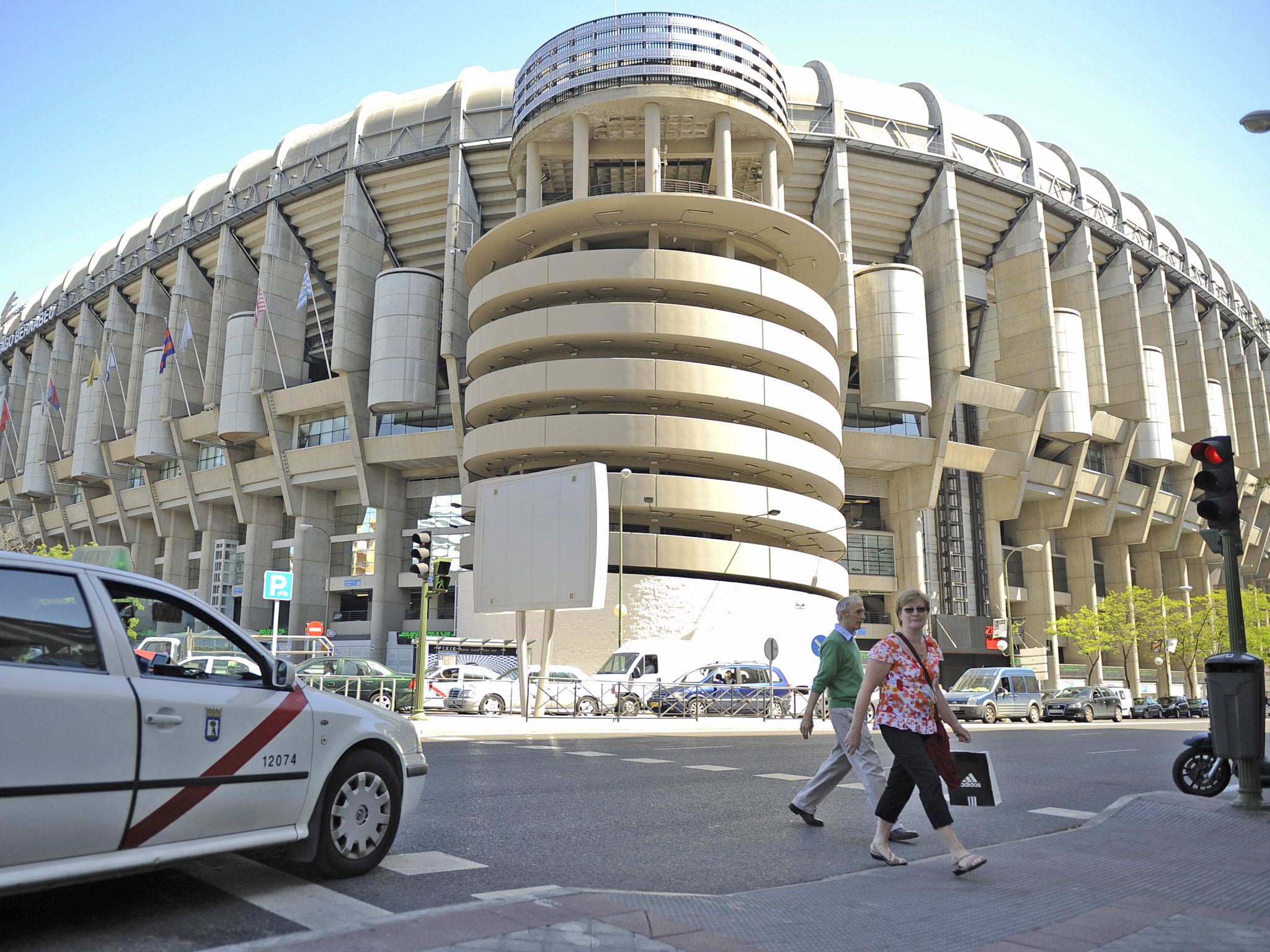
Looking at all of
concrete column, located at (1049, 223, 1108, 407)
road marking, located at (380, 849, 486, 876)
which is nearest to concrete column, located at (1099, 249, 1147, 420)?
concrete column, located at (1049, 223, 1108, 407)

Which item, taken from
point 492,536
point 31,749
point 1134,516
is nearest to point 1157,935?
point 31,749

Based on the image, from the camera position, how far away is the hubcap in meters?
5.38

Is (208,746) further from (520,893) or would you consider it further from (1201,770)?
(1201,770)

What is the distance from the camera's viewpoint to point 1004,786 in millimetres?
10938

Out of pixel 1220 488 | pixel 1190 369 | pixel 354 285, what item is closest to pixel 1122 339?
pixel 1190 369

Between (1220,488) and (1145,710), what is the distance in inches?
1597

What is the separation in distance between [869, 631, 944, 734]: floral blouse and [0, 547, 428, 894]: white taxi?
3.02 m

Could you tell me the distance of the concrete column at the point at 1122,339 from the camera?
201 ft

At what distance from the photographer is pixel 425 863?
593 centimetres

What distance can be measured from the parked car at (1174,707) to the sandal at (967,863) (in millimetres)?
45288

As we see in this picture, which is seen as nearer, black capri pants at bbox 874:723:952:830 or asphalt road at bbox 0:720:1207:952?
asphalt road at bbox 0:720:1207:952

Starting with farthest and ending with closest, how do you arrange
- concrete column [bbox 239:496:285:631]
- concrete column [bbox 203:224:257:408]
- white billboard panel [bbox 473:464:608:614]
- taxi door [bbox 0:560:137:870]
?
concrete column [bbox 203:224:257:408], concrete column [bbox 239:496:285:631], white billboard panel [bbox 473:464:608:614], taxi door [bbox 0:560:137:870]

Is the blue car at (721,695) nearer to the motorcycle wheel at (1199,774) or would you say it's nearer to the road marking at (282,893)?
the motorcycle wheel at (1199,774)

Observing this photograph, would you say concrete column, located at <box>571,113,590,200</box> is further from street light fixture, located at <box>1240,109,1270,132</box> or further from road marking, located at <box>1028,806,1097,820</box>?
road marking, located at <box>1028,806,1097,820</box>
